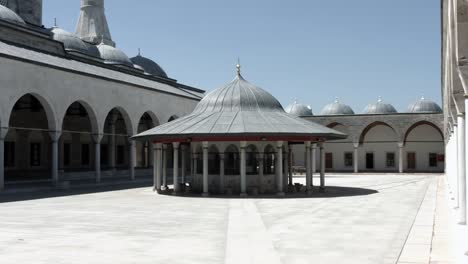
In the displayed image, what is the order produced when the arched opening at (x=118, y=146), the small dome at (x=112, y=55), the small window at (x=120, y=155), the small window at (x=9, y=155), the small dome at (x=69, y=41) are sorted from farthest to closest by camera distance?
the small dome at (x=112, y=55), the small window at (x=120, y=155), the small dome at (x=69, y=41), the arched opening at (x=118, y=146), the small window at (x=9, y=155)

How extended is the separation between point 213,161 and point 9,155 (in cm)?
1832

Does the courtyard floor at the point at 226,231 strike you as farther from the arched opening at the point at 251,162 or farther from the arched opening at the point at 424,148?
the arched opening at the point at 424,148

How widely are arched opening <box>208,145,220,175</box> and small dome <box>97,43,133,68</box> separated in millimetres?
25639

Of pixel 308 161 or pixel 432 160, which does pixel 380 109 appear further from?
pixel 308 161

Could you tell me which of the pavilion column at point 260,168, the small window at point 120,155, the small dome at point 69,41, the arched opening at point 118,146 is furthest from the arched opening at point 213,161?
the small dome at point 69,41

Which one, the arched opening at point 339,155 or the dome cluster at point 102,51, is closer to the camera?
the dome cluster at point 102,51

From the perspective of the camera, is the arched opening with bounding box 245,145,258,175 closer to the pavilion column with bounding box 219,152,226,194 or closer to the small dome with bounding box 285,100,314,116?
the pavilion column with bounding box 219,152,226,194

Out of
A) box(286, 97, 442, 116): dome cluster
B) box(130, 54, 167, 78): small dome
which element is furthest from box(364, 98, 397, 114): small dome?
box(130, 54, 167, 78): small dome

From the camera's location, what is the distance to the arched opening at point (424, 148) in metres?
50.5

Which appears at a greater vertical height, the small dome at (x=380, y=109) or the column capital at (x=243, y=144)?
the small dome at (x=380, y=109)

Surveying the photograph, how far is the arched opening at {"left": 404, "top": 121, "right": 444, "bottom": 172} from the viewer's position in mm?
50469

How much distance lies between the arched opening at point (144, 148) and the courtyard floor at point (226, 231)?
78.8 feet

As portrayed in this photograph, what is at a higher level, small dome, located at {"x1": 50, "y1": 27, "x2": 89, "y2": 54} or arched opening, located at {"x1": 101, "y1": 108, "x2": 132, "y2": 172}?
small dome, located at {"x1": 50, "y1": 27, "x2": 89, "y2": 54}

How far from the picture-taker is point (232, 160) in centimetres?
2306
